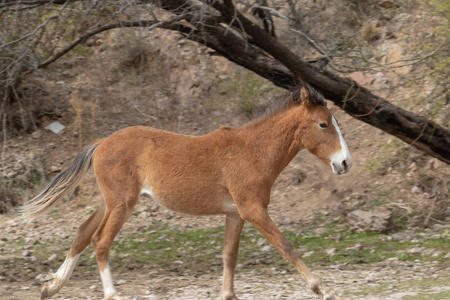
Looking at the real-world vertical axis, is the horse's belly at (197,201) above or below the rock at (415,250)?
above

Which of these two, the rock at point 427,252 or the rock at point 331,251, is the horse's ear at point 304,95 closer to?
the rock at point 331,251

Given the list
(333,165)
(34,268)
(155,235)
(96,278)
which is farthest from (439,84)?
(34,268)

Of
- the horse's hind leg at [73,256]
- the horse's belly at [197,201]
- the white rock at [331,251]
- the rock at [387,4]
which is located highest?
the horse's belly at [197,201]

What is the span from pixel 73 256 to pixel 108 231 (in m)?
0.55

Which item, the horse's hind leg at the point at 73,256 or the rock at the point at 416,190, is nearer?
the horse's hind leg at the point at 73,256

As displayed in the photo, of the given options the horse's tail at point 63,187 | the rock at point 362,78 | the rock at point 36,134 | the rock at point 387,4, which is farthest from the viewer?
the rock at point 387,4

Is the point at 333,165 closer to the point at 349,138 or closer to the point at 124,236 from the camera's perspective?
the point at 124,236

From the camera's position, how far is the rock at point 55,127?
12.4 meters

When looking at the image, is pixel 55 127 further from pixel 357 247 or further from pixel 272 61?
pixel 357 247

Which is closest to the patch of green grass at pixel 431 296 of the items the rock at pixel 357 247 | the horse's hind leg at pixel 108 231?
the rock at pixel 357 247

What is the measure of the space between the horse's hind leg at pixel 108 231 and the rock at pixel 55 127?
6896 millimetres

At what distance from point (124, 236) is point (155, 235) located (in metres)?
0.50

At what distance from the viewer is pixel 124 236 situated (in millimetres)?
9250

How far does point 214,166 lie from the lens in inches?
233
